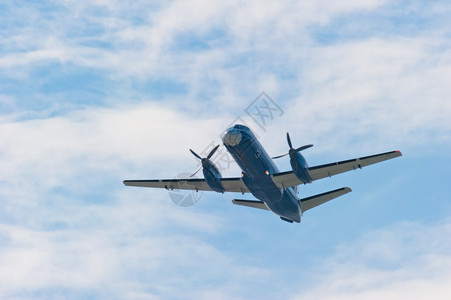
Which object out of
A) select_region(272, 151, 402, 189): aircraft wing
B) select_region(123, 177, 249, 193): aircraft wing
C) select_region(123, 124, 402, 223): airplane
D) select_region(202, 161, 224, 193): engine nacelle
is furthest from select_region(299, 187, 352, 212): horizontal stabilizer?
select_region(202, 161, 224, 193): engine nacelle

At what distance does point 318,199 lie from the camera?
4738 centimetres

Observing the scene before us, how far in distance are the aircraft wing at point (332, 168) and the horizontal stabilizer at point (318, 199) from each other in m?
2.90

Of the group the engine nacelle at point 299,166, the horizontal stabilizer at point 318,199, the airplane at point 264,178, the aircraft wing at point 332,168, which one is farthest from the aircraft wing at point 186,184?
the engine nacelle at point 299,166

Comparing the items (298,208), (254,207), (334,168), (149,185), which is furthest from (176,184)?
(334,168)

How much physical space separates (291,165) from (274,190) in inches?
112

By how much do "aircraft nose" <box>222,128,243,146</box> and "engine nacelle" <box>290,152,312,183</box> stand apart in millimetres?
4225

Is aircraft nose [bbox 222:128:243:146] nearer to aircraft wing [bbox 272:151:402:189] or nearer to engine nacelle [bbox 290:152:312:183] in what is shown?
engine nacelle [bbox 290:152:312:183]

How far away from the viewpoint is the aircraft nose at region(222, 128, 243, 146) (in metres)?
41.3

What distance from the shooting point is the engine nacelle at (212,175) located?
46.0 metres

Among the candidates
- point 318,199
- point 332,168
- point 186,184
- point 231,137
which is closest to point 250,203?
point 186,184

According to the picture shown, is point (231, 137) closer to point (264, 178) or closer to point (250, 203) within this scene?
point (264, 178)

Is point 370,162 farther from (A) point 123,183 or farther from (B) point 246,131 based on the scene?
(A) point 123,183

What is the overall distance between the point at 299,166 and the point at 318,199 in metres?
6.18

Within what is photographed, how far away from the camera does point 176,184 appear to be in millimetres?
48125
